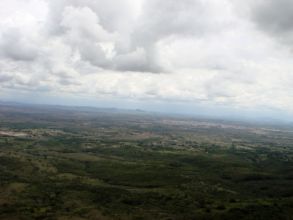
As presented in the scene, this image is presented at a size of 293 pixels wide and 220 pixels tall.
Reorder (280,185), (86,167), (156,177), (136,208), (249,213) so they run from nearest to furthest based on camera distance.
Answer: (249,213)
(136,208)
(280,185)
(156,177)
(86,167)

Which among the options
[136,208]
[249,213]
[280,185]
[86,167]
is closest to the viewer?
[249,213]

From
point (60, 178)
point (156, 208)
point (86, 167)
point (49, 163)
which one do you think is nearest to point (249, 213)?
point (156, 208)

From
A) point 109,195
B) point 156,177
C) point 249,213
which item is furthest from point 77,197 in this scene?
point 249,213

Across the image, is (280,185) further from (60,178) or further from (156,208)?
(60,178)

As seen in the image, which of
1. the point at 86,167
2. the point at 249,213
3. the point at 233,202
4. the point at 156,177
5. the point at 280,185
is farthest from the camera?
the point at 86,167

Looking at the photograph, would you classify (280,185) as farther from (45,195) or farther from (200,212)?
(45,195)

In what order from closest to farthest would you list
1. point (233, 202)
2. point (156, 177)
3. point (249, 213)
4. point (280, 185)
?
point (249, 213) → point (233, 202) → point (280, 185) → point (156, 177)

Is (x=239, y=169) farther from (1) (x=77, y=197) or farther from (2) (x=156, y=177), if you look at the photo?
(1) (x=77, y=197)

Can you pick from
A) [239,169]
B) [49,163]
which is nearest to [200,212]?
[239,169]

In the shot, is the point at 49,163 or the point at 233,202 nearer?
the point at 233,202
